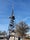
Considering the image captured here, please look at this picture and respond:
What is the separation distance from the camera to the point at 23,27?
125 ft

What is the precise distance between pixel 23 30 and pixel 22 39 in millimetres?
10081

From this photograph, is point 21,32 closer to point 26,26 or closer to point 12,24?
point 26,26

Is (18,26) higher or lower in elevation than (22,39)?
higher

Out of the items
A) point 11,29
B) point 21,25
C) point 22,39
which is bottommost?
point 22,39

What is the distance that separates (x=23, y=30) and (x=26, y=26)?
1563mm

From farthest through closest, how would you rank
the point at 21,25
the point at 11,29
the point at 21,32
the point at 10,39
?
the point at 21,25 < the point at 21,32 < the point at 11,29 < the point at 10,39

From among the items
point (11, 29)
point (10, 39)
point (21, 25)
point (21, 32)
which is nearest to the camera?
point (10, 39)

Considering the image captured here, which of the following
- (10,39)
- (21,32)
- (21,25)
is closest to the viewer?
(10,39)

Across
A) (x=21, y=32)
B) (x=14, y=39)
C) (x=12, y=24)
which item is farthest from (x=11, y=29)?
(x=21, y=32)

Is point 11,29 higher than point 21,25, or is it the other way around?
point 21,25

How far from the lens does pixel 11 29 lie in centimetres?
3091

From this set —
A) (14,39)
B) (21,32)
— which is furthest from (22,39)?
(21,32)

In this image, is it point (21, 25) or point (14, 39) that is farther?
point (21, 25)

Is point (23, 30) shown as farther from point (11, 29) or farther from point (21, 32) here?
point (11, 29)
